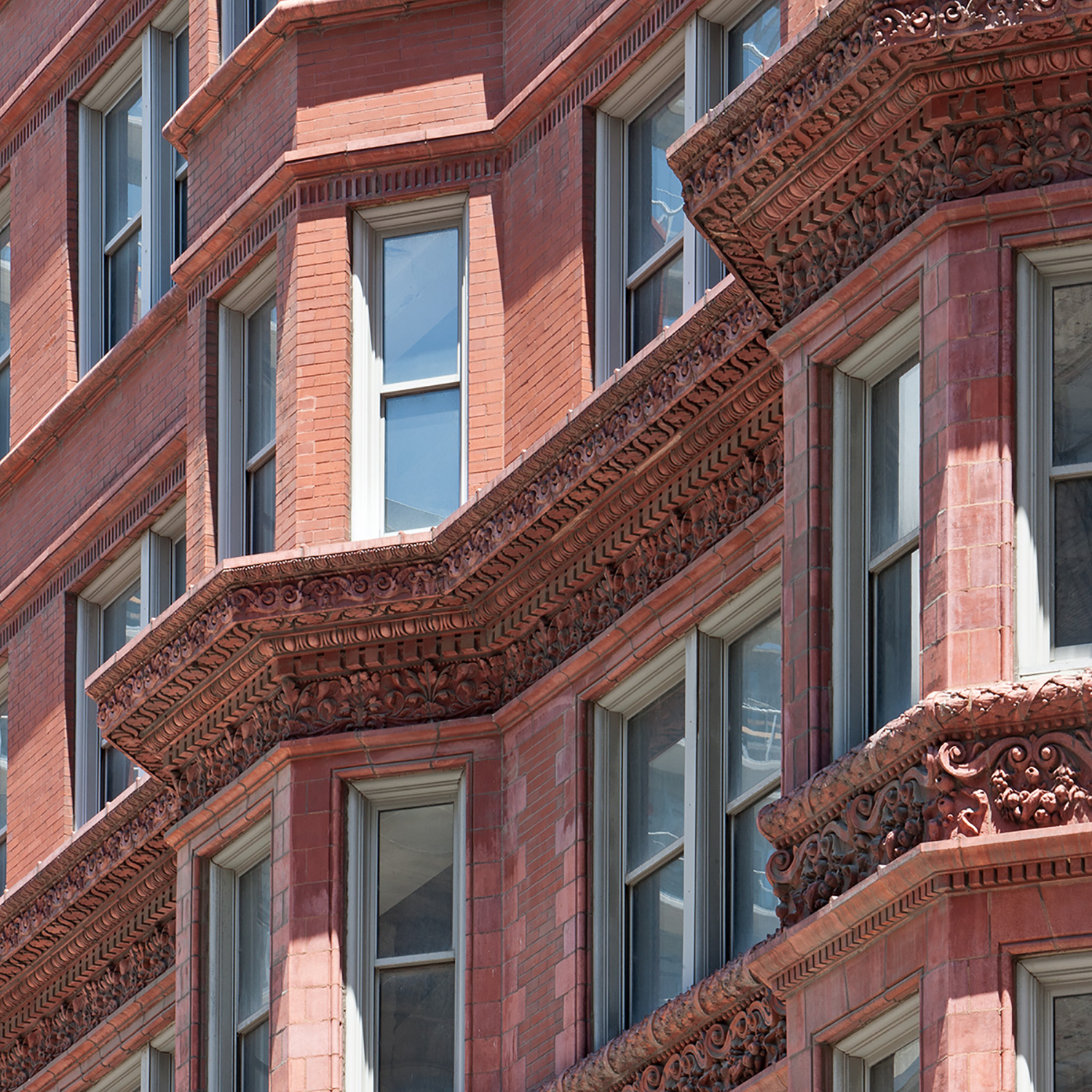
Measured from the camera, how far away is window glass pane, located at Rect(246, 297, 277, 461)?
926 inches

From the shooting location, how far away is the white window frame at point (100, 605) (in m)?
25.8

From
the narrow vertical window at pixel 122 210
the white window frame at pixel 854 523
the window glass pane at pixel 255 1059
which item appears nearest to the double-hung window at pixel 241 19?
the narrow vertical window at pixel 122 210

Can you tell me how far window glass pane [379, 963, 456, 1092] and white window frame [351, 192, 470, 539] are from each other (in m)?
2.75

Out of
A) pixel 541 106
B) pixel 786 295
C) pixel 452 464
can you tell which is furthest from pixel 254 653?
pixel 786 295

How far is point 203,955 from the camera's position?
22812 millimetres

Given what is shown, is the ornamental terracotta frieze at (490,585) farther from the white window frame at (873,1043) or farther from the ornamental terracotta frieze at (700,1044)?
the white window frame at (873,1043)

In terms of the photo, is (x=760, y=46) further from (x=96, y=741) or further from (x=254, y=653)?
(x=96, y=741)

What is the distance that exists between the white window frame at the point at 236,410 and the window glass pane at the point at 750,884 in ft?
16.8

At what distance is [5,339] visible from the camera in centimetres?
2977

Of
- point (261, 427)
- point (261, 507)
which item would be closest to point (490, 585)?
point (261, 507)

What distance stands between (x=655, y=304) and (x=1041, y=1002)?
22.9ft

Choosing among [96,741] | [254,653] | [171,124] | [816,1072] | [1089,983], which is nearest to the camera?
[1089,983]

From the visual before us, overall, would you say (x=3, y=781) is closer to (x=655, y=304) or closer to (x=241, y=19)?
(x=241, y=19)

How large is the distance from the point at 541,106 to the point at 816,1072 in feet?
25.9
